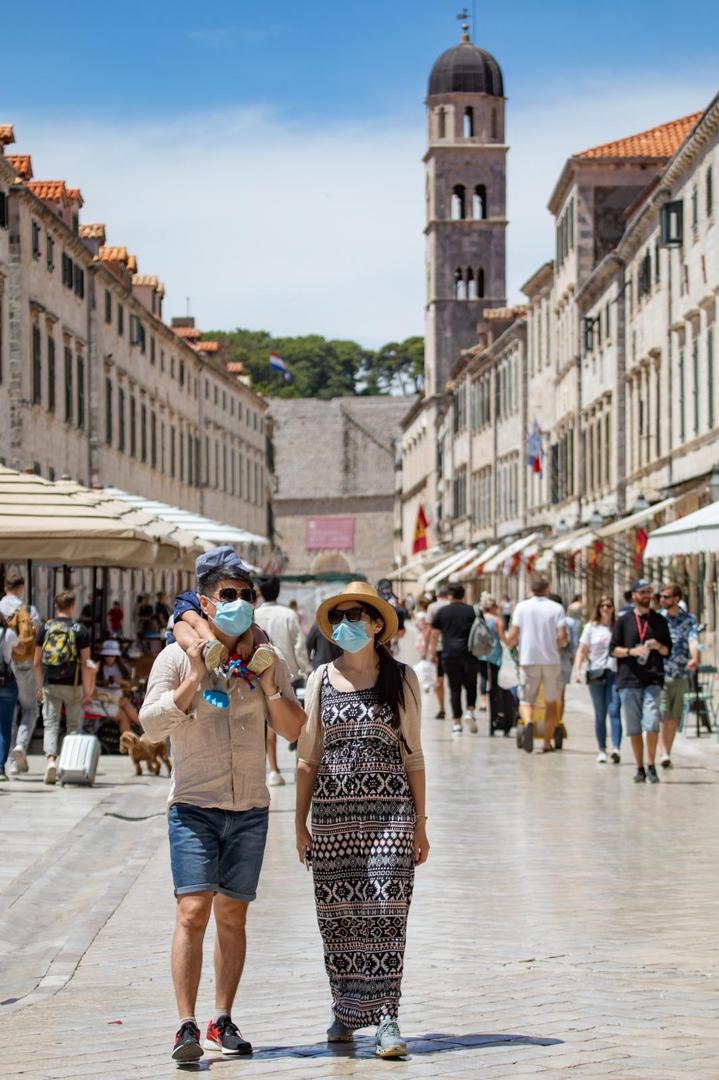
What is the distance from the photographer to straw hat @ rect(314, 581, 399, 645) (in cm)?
679

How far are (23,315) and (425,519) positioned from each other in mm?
58817

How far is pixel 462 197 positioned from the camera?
9825cm

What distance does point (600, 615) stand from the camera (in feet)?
69.7

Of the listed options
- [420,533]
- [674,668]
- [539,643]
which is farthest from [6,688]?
[420,533]

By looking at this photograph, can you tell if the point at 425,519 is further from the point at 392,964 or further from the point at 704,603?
the point at 392,964

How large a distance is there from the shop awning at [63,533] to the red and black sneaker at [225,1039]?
1160 centimetres

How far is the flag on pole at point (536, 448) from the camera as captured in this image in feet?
197

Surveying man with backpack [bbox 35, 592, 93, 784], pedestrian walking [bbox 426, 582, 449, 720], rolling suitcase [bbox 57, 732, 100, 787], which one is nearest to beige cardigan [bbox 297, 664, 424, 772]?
rolling suitcase [bbox 57, 732, 100, 787]

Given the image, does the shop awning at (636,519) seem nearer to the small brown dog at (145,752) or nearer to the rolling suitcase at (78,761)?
the small brown dog at (145,752)

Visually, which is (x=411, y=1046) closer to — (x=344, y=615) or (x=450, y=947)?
(x=344, y=615)

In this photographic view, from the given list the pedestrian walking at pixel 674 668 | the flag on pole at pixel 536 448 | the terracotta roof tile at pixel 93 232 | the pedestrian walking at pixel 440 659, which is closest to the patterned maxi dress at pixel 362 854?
the pedestrian walking at pixel 674 668

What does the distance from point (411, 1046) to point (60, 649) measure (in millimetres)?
10715

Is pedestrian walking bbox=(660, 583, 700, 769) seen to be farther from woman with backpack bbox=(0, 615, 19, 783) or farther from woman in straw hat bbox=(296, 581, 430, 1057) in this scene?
woman in straw hat bbox=(296, 581, 430, 1057)

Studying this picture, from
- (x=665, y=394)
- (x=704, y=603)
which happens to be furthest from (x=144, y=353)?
(x=704, y=603)
